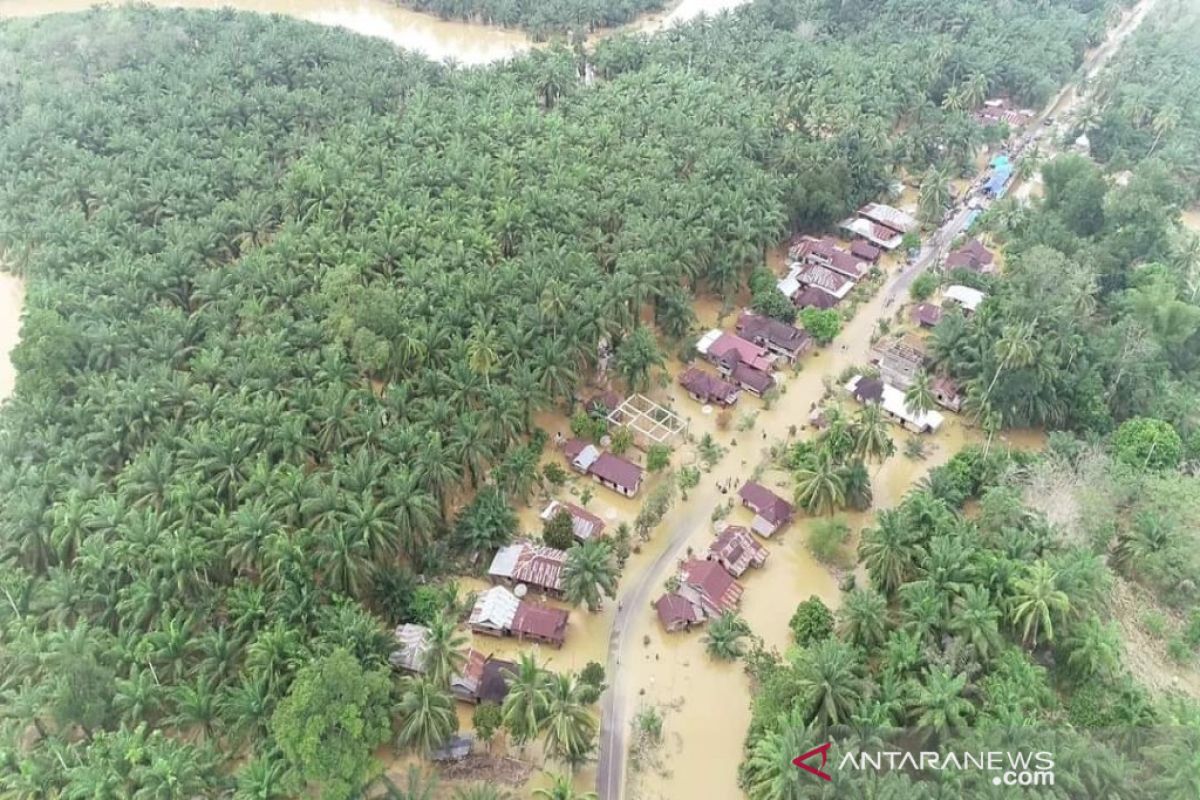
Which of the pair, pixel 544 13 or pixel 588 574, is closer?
pixel 588 574

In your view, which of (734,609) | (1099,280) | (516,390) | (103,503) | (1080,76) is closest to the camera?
(103,503)

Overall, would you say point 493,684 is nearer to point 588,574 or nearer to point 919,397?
point 588,574

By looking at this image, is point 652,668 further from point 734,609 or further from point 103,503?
point 103,503

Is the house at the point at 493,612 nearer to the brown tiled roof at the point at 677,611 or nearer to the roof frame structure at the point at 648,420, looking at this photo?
the brown tiled roof at the point at 677,611

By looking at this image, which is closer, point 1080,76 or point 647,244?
point 647,244

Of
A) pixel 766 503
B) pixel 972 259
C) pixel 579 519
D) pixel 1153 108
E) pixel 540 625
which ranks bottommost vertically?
pixel 540 625

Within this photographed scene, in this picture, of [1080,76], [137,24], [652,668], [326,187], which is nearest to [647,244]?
[326,187]

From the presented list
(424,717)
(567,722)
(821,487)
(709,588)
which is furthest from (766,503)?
(424,717)
